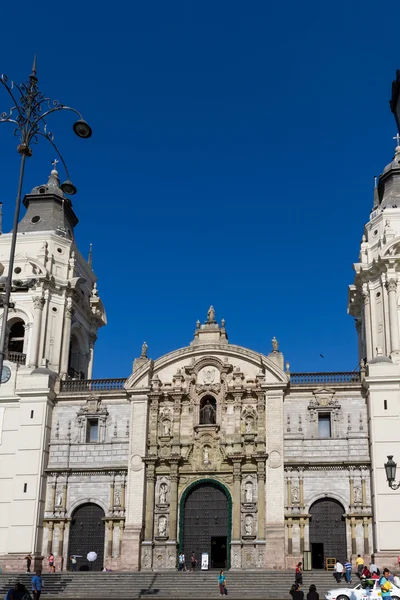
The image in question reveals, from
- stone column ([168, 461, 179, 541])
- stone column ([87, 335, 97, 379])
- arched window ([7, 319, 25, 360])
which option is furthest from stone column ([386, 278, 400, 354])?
arched window ([7, 319, 25, 360])

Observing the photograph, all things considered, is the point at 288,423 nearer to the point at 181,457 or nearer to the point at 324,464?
the point at 324,464

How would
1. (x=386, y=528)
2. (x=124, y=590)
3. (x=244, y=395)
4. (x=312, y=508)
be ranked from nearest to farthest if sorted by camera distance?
(x=124, y=590) → (x=386, y=528) → (x=312, y=508) → (x=244, y=395)

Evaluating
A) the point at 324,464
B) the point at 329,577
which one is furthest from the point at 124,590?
the point at 324,464

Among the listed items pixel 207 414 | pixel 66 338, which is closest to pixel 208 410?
pixel 207 414

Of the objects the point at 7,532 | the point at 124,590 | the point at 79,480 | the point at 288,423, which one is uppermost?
the point at 288,423

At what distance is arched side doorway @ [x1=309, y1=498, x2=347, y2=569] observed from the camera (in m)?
41.5

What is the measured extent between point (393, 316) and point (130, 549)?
68.3 feet

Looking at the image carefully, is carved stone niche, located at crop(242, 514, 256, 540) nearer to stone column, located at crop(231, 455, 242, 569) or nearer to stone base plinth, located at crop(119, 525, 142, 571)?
stone column, located at crop(231, 455, 242, 569)

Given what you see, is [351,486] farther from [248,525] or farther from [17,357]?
[17,357]

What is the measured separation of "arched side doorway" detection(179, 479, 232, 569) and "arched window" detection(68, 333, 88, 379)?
14066 millimetres

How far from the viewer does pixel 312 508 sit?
42562 millimetres

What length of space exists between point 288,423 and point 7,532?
17.5m

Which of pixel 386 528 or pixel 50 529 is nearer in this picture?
pixel 386 528

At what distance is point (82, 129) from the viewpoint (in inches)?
930
